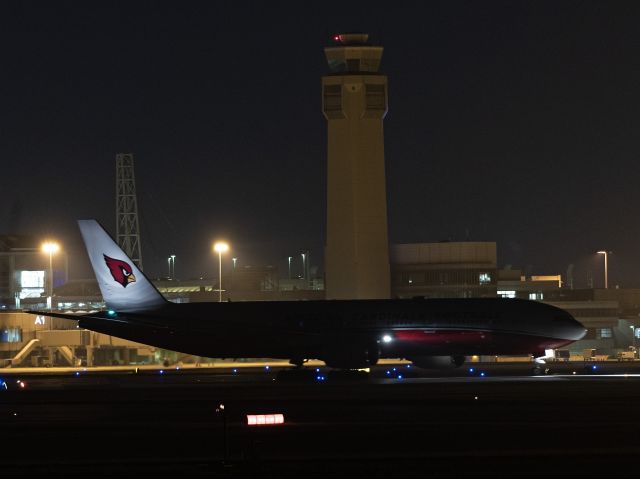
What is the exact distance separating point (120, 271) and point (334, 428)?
38043 millimetres

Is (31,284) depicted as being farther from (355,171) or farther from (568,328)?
(568,328)

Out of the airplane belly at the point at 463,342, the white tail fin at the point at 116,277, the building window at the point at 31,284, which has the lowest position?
the airplane belly at the point at 463,342

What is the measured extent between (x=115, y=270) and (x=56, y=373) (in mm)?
11339

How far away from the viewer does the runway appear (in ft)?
107

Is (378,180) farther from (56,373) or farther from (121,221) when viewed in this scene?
(121,221)

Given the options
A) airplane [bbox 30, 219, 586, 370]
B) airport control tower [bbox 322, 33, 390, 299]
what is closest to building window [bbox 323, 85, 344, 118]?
airport control tower [bbox 322, 33, 390, 299]

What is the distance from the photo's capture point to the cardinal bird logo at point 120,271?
250 feet

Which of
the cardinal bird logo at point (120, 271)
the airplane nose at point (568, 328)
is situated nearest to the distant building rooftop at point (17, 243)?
the cardinal bird logo at point (120, 271)

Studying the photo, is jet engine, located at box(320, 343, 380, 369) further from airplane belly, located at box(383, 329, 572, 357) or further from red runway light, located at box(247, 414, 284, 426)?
red runway light, located at box(247, 414, 284, 426)

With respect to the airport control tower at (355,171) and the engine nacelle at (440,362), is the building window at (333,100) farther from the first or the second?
the engine nacelle at (440,362)

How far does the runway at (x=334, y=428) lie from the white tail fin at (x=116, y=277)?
11569 mm

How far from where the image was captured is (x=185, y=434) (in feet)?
132

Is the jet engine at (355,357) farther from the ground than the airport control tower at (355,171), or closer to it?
closer to it

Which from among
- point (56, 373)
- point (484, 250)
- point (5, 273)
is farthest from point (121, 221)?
point (56, 373)
